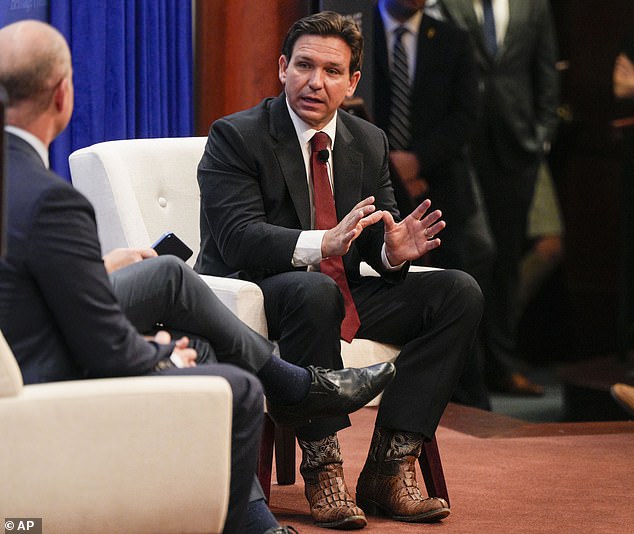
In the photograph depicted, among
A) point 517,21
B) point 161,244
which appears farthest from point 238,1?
point 161,244

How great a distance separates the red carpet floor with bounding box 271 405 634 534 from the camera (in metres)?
3.02

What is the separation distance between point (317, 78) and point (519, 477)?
131cm

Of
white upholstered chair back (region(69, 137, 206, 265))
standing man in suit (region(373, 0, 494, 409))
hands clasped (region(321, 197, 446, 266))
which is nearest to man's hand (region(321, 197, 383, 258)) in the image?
hands clasped (region(321, 197, 446, 266))

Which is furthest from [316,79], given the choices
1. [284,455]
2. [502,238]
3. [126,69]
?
[502,238]

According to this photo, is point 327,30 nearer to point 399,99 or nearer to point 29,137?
point 29,137

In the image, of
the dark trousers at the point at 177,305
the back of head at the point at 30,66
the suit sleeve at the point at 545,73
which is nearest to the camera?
the back of head at the point at 30,66

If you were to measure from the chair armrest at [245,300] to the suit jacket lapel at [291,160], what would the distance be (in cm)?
32

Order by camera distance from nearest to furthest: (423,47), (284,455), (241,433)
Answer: (241,433)
(284,455)
(423,47)

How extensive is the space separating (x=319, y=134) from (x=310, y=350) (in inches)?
27.7

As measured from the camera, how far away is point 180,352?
2.33 metres

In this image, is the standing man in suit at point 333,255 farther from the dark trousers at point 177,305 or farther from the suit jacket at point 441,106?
the suit jacket at point 441,106

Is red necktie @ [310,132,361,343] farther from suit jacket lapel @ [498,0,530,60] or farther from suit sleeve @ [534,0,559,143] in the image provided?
suit sleeve @ [534,0,559,143]

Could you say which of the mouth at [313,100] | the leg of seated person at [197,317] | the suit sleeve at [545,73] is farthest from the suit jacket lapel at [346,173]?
the suit sleeve at [545,73]

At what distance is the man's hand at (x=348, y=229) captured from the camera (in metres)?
2.96
